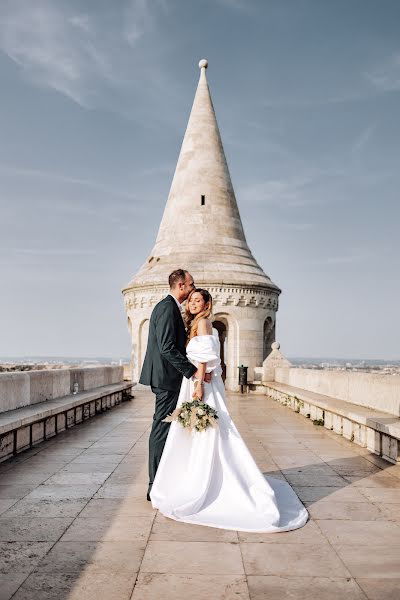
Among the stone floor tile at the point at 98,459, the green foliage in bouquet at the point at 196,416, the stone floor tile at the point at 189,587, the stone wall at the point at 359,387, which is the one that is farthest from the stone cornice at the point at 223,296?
the stone floor tile at the point at 189,587

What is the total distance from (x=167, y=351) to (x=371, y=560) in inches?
91.7

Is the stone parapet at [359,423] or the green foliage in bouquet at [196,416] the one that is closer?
the green foliage in bouquet at [196,416]

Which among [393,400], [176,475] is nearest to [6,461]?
[176,475]

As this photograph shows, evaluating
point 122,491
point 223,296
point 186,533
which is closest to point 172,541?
point 186,533

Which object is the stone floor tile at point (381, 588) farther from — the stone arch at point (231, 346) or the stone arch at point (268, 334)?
the stone arch at point (268, 334)

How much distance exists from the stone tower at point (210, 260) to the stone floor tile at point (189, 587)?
A: 1831 cm

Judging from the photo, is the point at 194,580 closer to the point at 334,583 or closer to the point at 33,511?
the point at 334,583

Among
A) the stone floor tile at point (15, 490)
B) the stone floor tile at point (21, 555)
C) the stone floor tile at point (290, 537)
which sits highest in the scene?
the stone floor tile at point (21, 555)

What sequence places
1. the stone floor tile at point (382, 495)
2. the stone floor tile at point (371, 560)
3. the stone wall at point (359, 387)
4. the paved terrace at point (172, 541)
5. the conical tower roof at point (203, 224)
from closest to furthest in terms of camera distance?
1. the paved terrace at point (172, 541)
2. the stone floor tile at point (371, 560)
3. the stone floor tile at point (382, 495)
4. the stone wall at point (359, 387)
5. the conical tower roof at point (203, 224)

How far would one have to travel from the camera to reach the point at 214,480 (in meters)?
4.95

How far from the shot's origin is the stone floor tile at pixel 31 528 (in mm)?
4152

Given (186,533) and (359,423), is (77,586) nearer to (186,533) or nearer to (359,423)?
(186,533)

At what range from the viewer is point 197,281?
857 inches

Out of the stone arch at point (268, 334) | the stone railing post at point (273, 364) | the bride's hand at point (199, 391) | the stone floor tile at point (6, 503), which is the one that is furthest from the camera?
the stone arch at point (268, 334)
